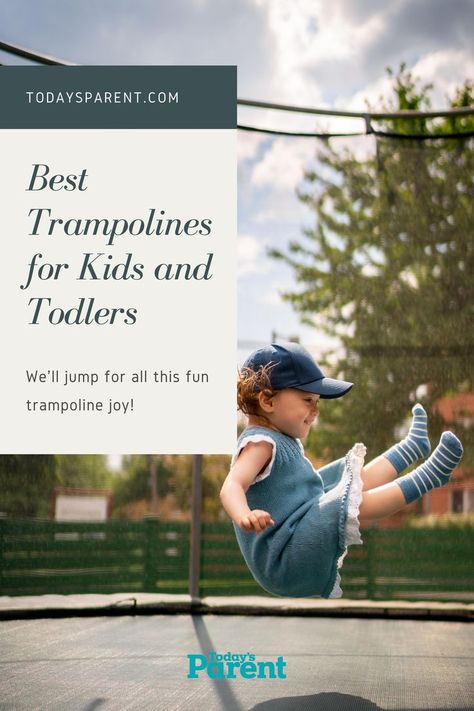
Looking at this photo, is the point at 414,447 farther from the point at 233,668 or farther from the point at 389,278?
the point at 389,278

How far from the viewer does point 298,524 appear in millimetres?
1064

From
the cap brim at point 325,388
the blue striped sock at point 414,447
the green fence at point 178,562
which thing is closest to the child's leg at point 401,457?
the blue striped sock at point 414,447

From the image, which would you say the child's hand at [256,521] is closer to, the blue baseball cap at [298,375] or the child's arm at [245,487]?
the child's arm at [245,487]

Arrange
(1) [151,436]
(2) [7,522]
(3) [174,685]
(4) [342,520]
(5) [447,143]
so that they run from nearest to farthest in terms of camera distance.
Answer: (4) [342,520], (3) [174,685], (1) [151,436], (2) [7,522], (5) [447,143]

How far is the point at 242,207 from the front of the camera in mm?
3320

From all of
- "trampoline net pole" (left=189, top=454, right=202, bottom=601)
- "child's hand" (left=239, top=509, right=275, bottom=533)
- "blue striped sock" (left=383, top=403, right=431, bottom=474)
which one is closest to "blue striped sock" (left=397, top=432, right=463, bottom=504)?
"blue striped sock" (left=383, top=403, right=431, bottom=474)

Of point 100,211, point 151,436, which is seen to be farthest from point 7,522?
point 100,211

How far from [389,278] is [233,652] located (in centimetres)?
157

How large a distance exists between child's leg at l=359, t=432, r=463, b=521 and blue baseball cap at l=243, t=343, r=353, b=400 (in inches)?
5.7

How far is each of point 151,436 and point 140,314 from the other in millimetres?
248

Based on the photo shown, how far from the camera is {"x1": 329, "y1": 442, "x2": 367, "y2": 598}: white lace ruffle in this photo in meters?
1.01

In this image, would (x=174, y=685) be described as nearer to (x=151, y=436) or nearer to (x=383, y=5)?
(x=151, y=436)

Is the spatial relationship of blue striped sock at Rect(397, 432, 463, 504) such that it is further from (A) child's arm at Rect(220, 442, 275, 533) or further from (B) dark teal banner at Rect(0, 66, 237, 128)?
(B) dark teal banner at Rect(0, 66, 237, 128)

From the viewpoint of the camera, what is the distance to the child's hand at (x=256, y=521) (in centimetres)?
91
